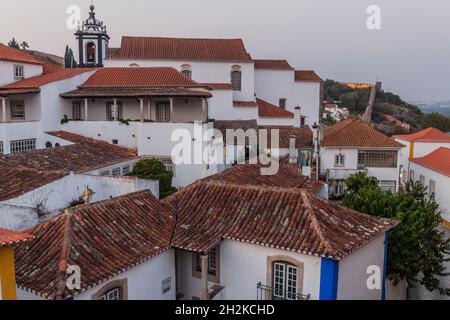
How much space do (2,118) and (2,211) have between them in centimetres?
1659

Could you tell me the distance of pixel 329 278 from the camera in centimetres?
1057

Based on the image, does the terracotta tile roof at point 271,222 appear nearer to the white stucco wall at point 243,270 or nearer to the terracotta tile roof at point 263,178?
the white stucco wall at point 243,270

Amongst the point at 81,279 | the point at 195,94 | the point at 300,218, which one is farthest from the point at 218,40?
the point at 81,279

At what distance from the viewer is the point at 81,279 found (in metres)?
9.04

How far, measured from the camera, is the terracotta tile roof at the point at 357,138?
29797 mm

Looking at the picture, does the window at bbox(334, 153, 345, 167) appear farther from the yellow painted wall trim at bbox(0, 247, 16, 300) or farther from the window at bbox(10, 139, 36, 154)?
the yellow painted wall trim at bbox(0, 247, 16, 300)

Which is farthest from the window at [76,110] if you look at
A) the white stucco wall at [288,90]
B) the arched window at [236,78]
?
the white stucco wall at [288,90]

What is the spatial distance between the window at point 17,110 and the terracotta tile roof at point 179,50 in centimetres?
1099

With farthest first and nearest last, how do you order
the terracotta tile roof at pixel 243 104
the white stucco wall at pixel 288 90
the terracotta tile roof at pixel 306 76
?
1. the terracotta tile roof at pixel 306 76
2. the white stucco wall at pixel 288 90
3. the terracotta tile roof at pixel 243 104

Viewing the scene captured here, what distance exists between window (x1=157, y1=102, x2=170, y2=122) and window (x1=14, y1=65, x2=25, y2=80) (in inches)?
435

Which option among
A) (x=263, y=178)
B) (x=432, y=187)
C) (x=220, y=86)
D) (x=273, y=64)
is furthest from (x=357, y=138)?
(x=273, y=64)

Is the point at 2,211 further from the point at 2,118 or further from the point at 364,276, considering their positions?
the point at 2,118

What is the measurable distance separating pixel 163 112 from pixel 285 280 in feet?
60.2

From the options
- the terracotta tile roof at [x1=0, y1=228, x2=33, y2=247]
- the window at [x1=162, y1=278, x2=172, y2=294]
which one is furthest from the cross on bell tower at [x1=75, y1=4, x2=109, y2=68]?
the terracotta tile roof at [x1=0, y1=228, x2=33, y2=247]
